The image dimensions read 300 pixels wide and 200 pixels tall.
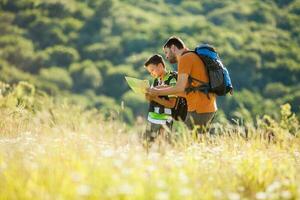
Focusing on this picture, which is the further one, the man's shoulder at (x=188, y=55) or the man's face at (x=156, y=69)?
the man's face at (x=156, y=69)

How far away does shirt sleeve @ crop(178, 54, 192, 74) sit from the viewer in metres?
5.66

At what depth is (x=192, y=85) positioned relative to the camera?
5797 millimetres

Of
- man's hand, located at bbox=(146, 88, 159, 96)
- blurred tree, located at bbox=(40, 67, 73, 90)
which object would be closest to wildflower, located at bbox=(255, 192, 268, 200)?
man's hand, located at bbox=(146, 88, 159, 96)

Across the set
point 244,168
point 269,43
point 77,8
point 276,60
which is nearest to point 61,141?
point 244,168

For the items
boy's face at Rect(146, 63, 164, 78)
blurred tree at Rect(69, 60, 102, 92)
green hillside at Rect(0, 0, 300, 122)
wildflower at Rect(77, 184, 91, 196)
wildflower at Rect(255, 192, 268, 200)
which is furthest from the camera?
blurred tree at Rect(69, 60, 102, 92)

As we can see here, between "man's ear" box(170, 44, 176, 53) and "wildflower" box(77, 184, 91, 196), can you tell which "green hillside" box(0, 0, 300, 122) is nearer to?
"man's ear" box(170, 44, 176, 53)

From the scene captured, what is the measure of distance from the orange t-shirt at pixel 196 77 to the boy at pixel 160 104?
535mm

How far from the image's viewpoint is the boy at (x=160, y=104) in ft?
20.8

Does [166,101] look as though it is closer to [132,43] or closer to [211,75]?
[211,75]

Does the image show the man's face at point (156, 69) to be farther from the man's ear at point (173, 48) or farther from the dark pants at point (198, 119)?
the dark pants at point (198, 119)

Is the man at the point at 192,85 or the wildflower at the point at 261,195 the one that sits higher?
the man at the point at 192,85

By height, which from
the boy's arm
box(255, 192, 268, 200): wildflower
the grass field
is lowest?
box(255, 192, 268, 200): wildflower

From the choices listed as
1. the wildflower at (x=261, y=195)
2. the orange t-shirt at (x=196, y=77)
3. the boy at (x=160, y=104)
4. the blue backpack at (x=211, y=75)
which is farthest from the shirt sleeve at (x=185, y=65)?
the wildflower at (x=261, y=195)

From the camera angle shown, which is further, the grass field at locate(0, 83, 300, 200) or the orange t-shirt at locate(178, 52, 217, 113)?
the orange t-shirt at locate(178, 52, 217, 113)
